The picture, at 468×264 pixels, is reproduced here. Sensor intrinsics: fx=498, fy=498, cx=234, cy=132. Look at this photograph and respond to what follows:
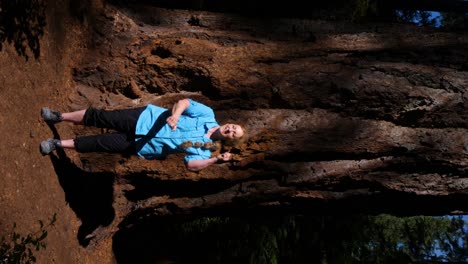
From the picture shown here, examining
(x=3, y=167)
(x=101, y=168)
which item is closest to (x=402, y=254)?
(x=101, y=168)

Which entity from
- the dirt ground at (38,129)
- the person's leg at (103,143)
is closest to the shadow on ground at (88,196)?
the dirt ground at (38,129)

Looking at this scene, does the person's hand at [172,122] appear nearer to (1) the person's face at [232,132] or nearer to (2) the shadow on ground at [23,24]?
(1) the person's face at [232,132]

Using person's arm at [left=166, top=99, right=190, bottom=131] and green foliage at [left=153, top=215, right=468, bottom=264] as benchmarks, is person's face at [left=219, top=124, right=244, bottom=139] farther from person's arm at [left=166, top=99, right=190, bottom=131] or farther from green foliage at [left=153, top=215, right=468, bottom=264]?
green foliage at [left=153, top=215, right=468, bottom=264]

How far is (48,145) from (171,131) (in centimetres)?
142

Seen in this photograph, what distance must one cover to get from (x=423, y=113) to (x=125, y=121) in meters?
3.57

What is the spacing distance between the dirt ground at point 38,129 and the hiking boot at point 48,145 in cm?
6

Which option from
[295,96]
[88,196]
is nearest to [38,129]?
[88,196]

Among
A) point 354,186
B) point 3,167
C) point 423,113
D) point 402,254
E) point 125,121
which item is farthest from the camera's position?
point 402,254

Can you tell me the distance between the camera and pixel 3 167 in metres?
4.75

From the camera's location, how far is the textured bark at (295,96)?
20.0 feet

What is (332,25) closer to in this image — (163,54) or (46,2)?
(163,54)

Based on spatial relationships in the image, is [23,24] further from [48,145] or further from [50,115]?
[48,145]

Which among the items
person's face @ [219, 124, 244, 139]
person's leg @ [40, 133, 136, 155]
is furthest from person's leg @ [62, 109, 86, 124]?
person's face @ [219, 124, 244, 139]

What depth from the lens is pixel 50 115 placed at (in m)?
5.43
